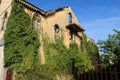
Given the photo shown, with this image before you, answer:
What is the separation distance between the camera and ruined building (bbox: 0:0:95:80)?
1956cm

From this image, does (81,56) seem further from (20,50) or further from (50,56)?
(20,50)

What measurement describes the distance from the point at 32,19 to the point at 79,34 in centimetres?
870

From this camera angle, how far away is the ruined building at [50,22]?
64.2ft

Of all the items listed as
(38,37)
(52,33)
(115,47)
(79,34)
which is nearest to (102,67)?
(115,47)

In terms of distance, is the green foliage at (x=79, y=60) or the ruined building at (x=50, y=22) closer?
the ruined building at (x=50, y=22)

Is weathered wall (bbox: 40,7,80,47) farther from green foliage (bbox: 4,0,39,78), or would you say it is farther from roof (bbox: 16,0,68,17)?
green foliage (bbox: 4,0,39,78)

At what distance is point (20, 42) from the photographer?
1788cm

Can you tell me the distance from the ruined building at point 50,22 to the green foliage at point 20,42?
725 mm

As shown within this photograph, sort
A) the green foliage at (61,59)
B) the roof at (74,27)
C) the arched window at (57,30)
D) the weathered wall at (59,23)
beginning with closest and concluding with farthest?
the green foliage at (61,59), the weathered wall at (59,23), the arched window at (57,30), the roof at (74,27)

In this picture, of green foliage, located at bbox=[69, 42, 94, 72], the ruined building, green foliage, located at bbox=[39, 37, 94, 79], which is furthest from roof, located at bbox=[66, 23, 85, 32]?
green foliage, located at bbox=[69, 42, 94, 72]

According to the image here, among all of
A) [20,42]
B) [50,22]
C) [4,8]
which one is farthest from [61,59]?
[4,8]

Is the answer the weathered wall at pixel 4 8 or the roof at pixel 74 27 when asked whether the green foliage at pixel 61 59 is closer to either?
the roof at pixel 74 27

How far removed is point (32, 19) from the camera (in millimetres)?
20609

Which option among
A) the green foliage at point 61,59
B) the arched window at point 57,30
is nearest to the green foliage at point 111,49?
the green foliage at point 61,59
